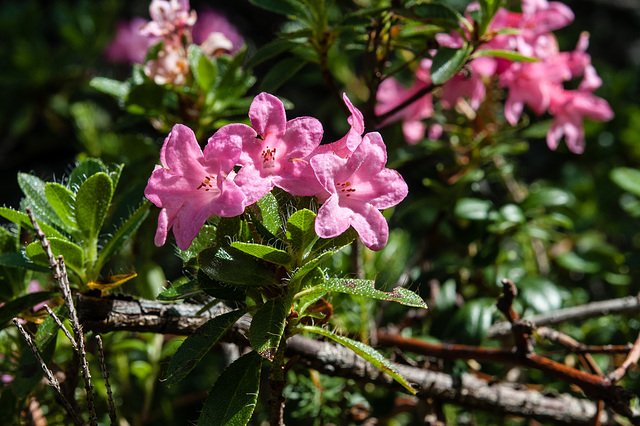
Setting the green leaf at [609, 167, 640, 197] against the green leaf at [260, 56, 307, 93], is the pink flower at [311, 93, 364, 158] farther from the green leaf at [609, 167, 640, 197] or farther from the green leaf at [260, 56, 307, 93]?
the green leaf at [609, 167, 640, 197]

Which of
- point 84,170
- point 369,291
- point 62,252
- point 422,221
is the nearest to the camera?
point 369,291

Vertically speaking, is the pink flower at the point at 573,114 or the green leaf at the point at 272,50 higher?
the green leaf at the point at 272,50

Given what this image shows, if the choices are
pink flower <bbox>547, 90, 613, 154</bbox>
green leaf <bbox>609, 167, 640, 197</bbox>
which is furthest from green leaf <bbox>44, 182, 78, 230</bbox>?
green leaf <bbox>609, 167, 640, 197</bbox>

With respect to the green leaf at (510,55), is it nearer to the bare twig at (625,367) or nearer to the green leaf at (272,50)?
the green leaf at (272,50)

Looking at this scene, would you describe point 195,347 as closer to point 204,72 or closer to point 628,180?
point 204,72

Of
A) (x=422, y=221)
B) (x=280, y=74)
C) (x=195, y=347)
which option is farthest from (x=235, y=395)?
(x=422, y=221)

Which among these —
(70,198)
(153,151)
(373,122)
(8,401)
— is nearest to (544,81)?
(373,122)

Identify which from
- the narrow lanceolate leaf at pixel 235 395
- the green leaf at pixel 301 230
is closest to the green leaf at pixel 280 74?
the green leaf at pixel 301 230
